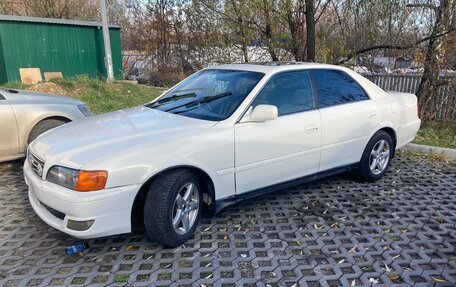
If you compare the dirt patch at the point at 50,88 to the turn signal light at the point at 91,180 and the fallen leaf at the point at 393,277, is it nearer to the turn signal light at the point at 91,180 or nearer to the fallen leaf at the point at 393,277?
the turn signal light at the point at 91,180

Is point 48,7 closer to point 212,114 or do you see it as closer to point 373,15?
point 373,15

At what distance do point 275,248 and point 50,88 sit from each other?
886 cm

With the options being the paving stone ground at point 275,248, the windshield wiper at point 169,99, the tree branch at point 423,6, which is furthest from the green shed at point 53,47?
the tree branch at point 423,6

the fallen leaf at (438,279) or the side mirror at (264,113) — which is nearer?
the fallen leaf at (438,279)

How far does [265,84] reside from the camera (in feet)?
12.2

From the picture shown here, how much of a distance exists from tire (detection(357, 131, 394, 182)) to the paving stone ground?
0.41 m

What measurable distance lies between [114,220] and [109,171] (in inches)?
15.6

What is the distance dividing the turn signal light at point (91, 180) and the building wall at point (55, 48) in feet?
36.5

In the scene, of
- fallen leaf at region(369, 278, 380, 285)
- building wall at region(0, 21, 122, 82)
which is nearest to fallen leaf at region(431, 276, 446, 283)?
fallen leaf at region(369, 278, 380, 285)

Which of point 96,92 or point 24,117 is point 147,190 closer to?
point 24,117

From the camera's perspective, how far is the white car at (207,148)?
282 centimetres

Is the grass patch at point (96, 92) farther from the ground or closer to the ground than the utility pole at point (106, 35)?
closer to the ground

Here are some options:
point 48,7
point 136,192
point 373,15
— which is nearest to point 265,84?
point 136,192

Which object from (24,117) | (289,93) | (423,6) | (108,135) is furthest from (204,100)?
(423,6)
